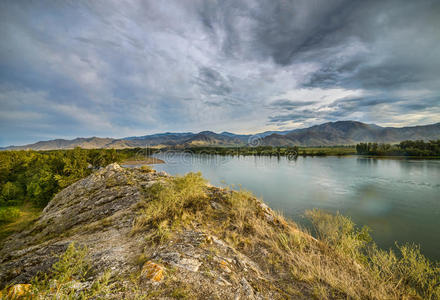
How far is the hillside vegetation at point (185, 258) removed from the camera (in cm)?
269

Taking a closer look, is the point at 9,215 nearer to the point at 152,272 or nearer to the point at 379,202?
the point at 152,272

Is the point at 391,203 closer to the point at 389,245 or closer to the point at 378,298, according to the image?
the point at 389,245

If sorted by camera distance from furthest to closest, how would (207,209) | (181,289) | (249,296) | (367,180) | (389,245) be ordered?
(367,180)
(389,245)
(207,209)
(249,296)
(181,289)

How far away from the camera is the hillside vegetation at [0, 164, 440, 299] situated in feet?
8.82

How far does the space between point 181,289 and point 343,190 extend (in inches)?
1052

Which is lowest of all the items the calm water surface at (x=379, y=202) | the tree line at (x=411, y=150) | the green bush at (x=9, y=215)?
the calm water surface at (x=379, y=202)

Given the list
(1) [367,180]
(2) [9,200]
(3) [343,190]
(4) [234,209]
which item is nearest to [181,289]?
(4) [234,209]

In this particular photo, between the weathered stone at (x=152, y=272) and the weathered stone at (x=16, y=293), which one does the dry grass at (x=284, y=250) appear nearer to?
the weathered stone at (x=152, y=272)

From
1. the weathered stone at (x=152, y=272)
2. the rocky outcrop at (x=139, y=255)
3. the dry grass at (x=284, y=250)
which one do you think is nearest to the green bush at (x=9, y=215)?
the rocky outcrop at (x=139, y=255)

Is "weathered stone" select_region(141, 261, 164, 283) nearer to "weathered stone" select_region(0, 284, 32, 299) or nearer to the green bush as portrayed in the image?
"weathered stone" select_region(0, 284, 32, 299)

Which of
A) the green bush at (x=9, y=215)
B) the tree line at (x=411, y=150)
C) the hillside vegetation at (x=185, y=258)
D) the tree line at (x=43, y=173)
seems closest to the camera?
the hillside vegetation at (x=185, y=258)

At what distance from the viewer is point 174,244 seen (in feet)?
12.9

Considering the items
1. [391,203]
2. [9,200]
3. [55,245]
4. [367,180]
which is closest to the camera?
[55,245]

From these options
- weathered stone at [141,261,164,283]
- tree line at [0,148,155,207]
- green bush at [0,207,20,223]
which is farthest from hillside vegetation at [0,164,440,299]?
tree line at [0,148,155,207]
